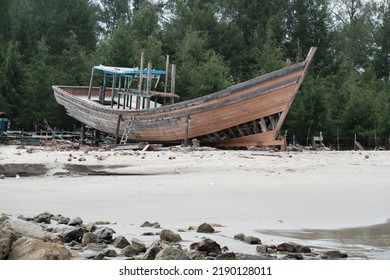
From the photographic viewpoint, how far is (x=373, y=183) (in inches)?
451

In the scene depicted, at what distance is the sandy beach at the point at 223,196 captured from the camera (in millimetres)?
6913

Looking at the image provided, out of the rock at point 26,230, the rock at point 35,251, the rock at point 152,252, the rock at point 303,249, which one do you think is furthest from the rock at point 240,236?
the rock at point 35,251

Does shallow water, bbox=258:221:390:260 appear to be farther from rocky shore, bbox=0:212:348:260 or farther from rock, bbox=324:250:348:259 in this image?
rocky shore, bbox=0:212:348:260

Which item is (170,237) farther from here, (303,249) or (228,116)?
(228,116)

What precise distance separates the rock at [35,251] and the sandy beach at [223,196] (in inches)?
63.8

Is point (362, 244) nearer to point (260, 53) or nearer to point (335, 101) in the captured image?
point (335, 101)

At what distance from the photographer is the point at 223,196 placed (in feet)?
31.9

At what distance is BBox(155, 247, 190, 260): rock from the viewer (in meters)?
4.69

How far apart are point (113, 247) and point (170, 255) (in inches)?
45.9

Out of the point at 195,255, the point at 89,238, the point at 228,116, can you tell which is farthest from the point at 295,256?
the point at 228,116

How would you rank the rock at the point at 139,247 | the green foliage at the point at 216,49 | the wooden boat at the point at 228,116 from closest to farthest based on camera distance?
1. the rock at the point at 139,247
2. the wooden boat at the point at 228,116
3. the green foliage at the point at 216,49

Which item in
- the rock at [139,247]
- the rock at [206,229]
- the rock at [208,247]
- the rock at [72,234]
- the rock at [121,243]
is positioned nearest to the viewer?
the rock at [208,247]

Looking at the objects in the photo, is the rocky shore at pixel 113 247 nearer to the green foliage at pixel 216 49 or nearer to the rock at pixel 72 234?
the rock at pixel 72 234

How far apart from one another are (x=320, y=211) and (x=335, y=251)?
9.48ft
